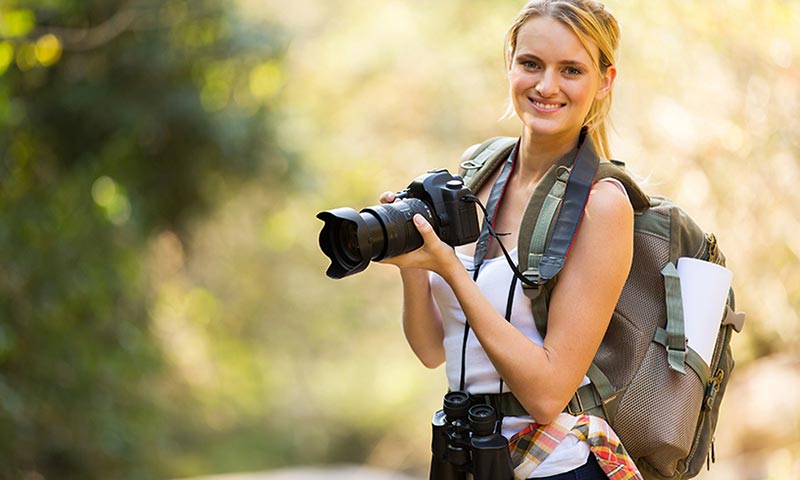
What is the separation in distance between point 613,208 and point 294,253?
10525mm

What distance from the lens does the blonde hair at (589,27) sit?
5.45ft

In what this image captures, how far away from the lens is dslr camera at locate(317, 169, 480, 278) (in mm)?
1593

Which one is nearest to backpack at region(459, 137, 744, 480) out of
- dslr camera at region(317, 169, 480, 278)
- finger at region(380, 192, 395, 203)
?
dslr camera at region(317, 169, 480, 278)

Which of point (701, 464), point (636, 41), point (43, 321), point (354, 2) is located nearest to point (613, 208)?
point (701, 464)

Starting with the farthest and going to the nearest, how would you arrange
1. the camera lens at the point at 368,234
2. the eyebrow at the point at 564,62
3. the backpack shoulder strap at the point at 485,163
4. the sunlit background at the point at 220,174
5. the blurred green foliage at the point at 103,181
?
1. the blurred green foliage at the point at 103,181
2. the sunlit background at the point at 220,174
3. the backpack shoulder strap at the point at 485,163
4. the eyebrow at the point at 564,62
5. the camera lens at the point at 368,234

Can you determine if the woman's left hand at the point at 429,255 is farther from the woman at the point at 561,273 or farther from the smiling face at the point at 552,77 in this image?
the smiling face at the point at 552,77

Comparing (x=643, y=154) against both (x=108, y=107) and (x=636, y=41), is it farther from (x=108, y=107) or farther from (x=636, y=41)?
(x=108, y=107)

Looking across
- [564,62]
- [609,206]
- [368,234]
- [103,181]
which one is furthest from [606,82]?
[103,181]

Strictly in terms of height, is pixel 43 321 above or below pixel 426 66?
below

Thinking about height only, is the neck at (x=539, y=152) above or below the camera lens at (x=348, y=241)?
above

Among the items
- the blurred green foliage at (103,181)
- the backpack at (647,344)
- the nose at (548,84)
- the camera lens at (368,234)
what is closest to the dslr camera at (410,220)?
the camera lens at (368,234)

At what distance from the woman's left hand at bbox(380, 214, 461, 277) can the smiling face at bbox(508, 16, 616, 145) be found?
0.29m

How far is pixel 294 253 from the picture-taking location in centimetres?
1199

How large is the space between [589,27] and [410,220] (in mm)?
462
